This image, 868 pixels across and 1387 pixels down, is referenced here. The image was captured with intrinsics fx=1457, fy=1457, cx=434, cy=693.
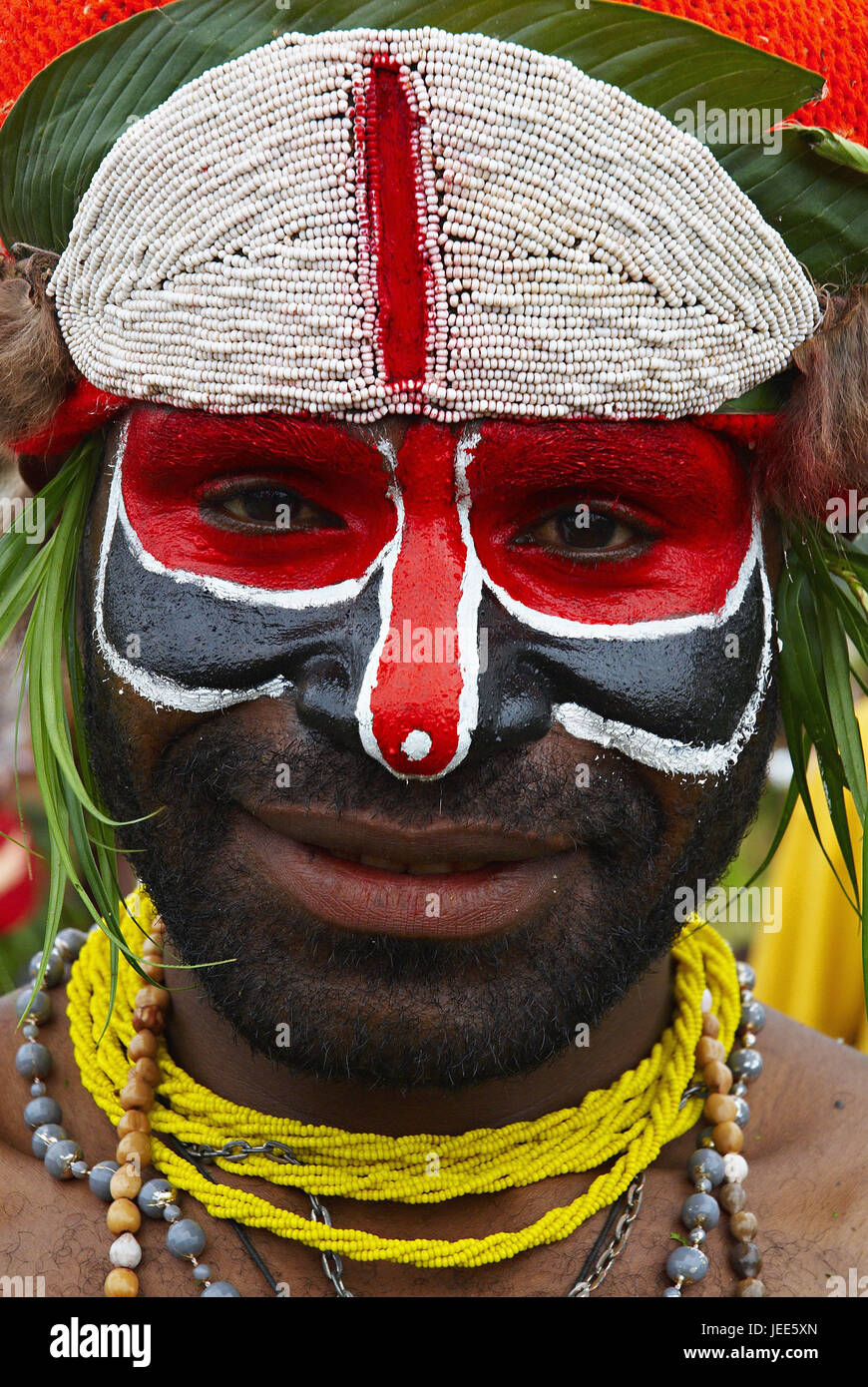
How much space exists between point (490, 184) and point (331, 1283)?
66.7 inches

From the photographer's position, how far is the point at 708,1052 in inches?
105

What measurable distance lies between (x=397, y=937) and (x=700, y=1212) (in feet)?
2.59

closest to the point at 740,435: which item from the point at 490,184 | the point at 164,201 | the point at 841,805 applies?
the point at 490,184

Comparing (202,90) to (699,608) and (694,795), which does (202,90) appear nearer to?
(699,608)

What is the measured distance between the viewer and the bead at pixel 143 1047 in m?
2.55

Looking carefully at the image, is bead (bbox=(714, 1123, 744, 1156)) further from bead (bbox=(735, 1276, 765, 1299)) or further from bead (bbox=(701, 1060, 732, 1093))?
bead (bbox=(735, 1276, 765, 1299))

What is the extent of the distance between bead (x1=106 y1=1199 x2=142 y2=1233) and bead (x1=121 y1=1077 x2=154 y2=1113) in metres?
0.16

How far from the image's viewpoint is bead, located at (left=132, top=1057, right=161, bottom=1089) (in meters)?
2.51

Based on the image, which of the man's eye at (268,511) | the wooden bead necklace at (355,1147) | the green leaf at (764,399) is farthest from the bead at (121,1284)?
the green leaf at (764,399)

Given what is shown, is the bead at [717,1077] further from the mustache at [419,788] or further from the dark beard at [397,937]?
the mustache at [419,788]

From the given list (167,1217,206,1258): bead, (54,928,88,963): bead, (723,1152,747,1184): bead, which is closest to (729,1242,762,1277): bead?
(723,1152,747,1184): bead

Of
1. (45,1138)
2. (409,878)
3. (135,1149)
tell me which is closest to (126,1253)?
(135,1149)

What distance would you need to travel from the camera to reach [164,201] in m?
2.11


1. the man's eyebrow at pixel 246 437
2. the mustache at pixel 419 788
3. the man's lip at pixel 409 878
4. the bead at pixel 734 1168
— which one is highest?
the man's eyebrow at pixel 246 437
